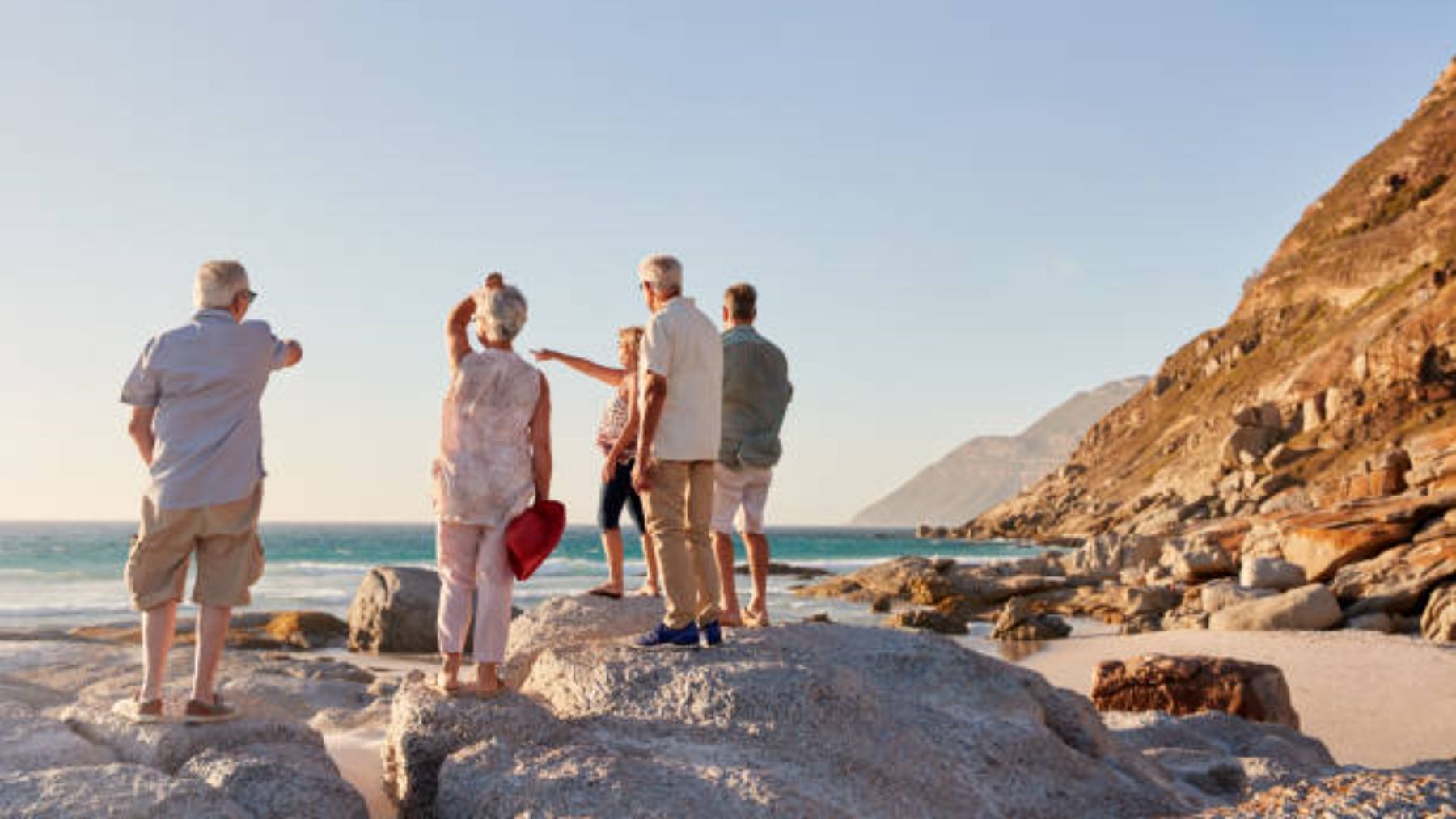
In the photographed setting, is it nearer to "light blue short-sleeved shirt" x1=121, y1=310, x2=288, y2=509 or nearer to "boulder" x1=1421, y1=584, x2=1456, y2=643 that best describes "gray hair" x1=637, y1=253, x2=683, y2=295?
Result: "light blue short-sleeved shirt" x1=121, y1=310, x2=288, y2=509

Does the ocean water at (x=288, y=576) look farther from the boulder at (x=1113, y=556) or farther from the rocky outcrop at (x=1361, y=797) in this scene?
the rocky outcrop at (x=1361, y=797)

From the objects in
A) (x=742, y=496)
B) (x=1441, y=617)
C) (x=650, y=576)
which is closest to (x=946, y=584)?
(x=1441, y=617)

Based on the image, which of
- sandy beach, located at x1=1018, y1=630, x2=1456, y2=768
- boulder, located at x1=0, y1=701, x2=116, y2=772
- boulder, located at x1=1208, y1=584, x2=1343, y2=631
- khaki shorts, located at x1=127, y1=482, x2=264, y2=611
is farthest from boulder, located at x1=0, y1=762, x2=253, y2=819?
boulder, located at x1=1208, y1=584, x2=1343, y2=631

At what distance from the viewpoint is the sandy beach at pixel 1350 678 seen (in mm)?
8945

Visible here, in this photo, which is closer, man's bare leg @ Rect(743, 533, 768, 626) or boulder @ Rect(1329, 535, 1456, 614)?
man's bare leg @ Rect(743, 533, 768, 626)

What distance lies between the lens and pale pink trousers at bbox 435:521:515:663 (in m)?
4.94

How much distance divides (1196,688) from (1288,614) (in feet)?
23.4

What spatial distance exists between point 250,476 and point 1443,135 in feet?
268

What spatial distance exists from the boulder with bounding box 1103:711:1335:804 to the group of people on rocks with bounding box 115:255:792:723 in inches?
120

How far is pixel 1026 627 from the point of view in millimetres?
17250

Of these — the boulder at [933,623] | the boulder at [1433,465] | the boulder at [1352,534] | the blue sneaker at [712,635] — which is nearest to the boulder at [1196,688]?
the blue sneaker at [712,635]

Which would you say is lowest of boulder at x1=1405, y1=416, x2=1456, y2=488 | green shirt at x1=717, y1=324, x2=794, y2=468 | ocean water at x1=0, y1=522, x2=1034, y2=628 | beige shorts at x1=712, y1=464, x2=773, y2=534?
ocean water at x1=0, y1=522, x2=1034, y2=628

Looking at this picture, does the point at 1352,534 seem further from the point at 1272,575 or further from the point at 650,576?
the point at 650,576

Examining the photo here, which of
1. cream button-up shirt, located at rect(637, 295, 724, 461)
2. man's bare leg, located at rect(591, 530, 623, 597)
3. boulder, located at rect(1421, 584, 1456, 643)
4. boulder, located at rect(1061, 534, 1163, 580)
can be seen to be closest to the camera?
cream button-up shirt, located at rect(637, 295, 724, 461)
